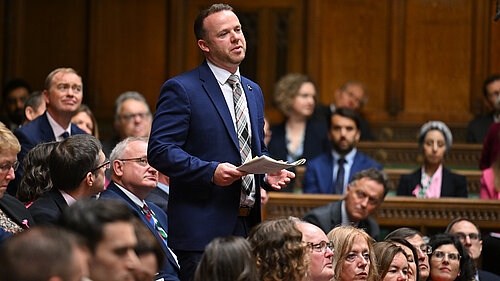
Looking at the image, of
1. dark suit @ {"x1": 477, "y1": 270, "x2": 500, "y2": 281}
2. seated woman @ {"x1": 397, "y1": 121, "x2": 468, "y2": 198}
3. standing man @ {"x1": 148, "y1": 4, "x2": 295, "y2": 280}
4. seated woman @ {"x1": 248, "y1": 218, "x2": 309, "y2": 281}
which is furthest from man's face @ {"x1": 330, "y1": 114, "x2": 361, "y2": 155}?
seated woman @ {"x1": 248, "y1": 218, "x2": 309, "y2": 281}

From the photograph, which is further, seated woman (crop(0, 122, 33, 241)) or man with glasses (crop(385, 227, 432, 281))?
man with glasses (crop(385, 227, 432, 281))

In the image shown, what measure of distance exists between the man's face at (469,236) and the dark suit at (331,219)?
488 millimetres

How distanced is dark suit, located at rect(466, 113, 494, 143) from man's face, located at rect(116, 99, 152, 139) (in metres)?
3.31

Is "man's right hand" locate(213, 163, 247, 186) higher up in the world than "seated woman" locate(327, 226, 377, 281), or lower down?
higher up

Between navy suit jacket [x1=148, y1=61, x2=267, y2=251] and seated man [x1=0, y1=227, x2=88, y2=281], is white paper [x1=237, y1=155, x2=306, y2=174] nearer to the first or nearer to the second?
navy suit jacket [x1=148, y1=61, x2=267, y2=251]

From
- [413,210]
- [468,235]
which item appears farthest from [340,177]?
[468,235]

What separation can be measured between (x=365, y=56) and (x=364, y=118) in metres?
0.83

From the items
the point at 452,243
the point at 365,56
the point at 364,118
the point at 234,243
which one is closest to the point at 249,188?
the point at 234,243

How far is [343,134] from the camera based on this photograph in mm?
6445

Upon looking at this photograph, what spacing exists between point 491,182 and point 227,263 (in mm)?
4003

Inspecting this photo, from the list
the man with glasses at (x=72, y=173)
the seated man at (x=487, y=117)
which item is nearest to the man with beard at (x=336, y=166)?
the seated man at (x=487, y=117)

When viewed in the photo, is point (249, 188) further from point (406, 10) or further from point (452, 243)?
point (406, 10)

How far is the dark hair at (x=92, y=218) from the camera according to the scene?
238 cm

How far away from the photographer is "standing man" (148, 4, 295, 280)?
3.28 meters
